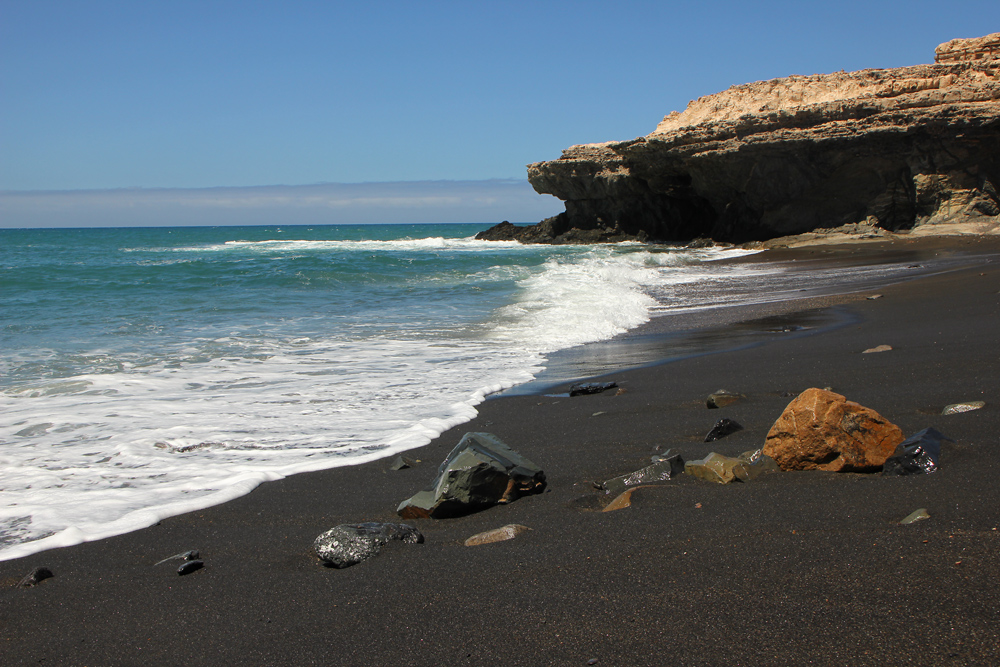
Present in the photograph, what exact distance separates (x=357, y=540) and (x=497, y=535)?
532 millimetres

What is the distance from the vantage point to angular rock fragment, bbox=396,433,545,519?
304cm

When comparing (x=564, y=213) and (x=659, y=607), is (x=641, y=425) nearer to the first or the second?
(x=659, y=607)

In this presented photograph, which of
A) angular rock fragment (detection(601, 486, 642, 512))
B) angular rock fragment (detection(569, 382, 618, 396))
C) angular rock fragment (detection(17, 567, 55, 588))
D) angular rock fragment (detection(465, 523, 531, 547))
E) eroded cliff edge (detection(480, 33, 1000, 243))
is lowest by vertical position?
angular rock fragment (detection(17, 567, 55, 588))

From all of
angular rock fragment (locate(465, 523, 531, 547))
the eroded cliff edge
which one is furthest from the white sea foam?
the eroded cliff edge

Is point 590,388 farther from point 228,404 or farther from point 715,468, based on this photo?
point 228,404

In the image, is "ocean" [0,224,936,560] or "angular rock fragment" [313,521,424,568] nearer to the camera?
"angular rock fragment" [313,521,424,568]

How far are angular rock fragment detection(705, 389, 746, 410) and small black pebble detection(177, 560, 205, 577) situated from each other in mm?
3165

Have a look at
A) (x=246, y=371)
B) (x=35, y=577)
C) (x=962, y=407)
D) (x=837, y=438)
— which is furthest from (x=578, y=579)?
(x=246, y=371)

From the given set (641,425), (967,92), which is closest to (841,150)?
(967,92)

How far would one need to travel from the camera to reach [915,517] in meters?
2.33

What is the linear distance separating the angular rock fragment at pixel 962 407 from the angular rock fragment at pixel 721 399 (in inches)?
46.8

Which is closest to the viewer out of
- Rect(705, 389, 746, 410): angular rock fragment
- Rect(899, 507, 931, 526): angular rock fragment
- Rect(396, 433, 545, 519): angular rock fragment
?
Rect(899, 507, 931, 526): angular rock fragment

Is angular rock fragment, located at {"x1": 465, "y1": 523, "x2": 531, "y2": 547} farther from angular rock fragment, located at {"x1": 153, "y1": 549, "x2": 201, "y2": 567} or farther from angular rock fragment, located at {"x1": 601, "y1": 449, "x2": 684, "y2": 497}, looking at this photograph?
angular rock fragment, located at {"x1": 153, "y1": 549, "x2": 201, "y2": 567}

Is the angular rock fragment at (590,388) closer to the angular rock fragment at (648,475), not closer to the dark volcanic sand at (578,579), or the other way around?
the dark volcanic sand at (578,579)
